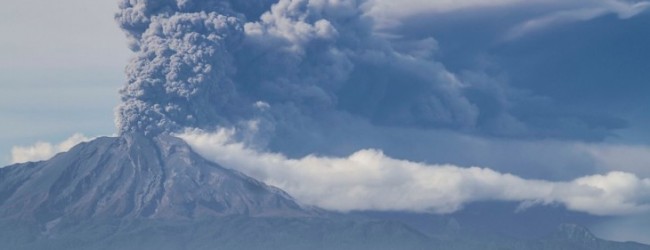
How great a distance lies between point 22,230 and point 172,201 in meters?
24.6

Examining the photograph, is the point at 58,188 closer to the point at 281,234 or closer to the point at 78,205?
the point at 78,205

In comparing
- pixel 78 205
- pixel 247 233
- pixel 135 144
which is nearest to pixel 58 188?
pixel 78 205

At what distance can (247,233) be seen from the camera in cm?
19875

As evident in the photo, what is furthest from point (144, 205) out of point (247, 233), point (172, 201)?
point (247, 233)

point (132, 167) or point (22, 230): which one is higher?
point (132, 167)

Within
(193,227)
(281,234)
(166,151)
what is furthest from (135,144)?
(281,234)

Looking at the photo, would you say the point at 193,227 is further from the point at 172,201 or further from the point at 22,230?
the point at 22,230

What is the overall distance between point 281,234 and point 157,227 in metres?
21.4

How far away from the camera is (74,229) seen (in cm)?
19200

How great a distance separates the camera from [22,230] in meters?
191

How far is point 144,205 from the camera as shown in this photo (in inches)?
7746

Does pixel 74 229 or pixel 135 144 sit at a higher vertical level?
pixel 135 144

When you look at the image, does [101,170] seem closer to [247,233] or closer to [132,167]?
[132,167]

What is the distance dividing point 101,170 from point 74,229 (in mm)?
11715
